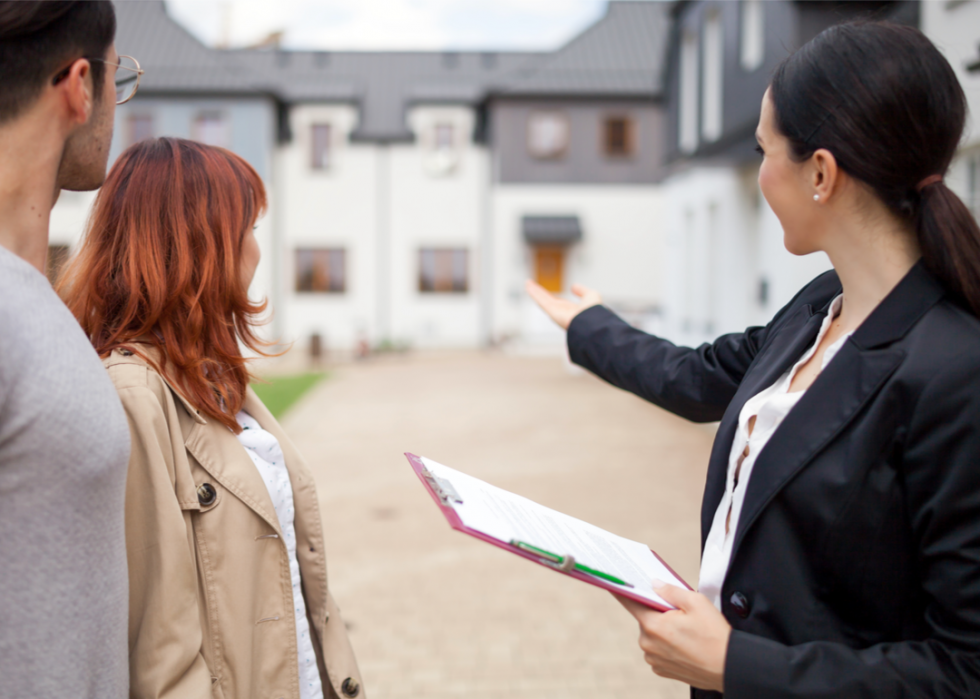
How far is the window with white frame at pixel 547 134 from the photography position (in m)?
23.9

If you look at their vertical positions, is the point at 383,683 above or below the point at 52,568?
below

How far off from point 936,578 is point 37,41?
149 cm

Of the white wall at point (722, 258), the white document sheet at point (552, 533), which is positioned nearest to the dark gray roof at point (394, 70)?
the white wall at point (722, 258)

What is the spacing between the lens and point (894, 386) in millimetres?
1241

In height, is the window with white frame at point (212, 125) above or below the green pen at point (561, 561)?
above

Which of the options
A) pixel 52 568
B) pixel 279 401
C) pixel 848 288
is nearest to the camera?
pixel 52 568

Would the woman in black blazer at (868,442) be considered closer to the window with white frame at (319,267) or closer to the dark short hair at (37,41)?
the dark short hair at (37,41)

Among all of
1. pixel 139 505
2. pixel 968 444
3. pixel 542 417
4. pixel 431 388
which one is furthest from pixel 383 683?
pixel 431 388

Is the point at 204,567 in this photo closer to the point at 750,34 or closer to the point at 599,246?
the point at 750,34

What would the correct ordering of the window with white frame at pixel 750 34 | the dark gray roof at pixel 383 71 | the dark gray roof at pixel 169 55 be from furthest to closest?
the dark gray roof at pixel 383 71, the dark gray roof at pixel 169 55, the window with white frame at pixel 750 34

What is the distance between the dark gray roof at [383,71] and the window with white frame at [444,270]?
4.02 meters

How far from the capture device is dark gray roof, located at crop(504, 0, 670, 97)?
23.4m

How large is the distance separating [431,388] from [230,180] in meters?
13.3

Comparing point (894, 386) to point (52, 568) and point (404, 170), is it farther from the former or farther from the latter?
point (404, 170)
